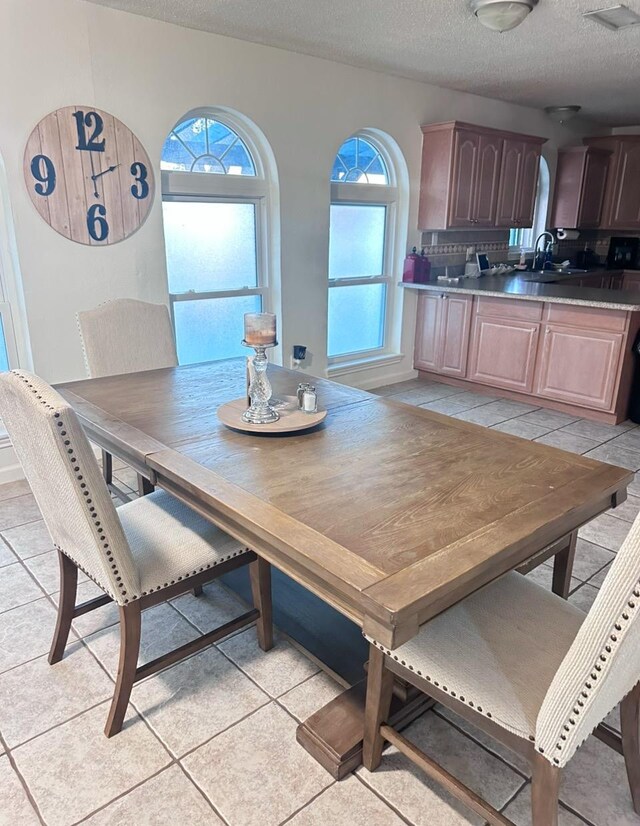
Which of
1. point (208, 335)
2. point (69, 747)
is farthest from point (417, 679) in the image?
point (208, 335)

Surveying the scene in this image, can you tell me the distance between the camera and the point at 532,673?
1.26 metres

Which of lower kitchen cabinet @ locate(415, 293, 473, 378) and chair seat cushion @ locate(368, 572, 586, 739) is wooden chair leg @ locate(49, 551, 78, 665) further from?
lower kitchen cabinet @ locate(415, 293, 473, 378)

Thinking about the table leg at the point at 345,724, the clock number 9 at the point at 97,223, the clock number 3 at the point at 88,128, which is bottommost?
the table leg at the point at 345,724

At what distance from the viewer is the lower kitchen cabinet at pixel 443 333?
196 inches

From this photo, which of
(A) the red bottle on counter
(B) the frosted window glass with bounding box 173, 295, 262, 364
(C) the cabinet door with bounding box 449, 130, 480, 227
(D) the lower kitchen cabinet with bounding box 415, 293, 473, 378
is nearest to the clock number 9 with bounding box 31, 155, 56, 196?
(B) the frosted window glass with bounding box 173, 295, 262, 364

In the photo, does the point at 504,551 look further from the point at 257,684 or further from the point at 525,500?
the point at 257,684

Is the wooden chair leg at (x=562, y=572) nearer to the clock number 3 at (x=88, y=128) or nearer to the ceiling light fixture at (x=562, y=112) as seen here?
the clock number 3 at (x=88, y=128)

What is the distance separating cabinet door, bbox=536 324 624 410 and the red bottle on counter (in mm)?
1186

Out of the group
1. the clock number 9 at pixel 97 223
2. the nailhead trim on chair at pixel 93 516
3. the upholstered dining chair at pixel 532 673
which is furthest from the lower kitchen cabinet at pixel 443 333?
the nailhead trim on chair at pixel 93 516

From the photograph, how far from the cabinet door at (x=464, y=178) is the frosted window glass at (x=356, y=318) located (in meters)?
0.84

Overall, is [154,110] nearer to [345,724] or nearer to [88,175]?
[88,175]

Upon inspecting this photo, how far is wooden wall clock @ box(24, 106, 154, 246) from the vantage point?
9.86 ft

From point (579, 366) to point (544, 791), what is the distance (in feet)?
11.9

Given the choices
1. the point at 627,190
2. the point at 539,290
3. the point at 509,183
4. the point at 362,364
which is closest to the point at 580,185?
the point at 627,190
